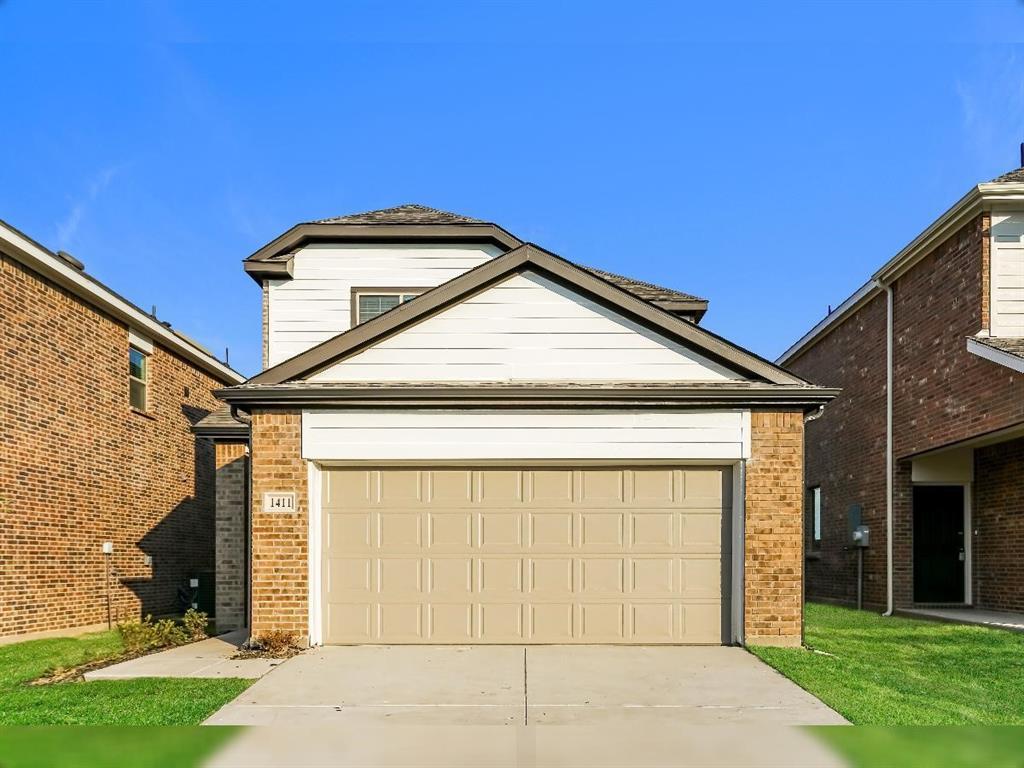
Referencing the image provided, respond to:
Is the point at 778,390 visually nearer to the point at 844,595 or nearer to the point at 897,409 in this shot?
the point at 897,409

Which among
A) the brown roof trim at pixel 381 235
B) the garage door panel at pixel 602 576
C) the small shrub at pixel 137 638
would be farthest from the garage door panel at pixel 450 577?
the brown roof trim at pixel 381 235

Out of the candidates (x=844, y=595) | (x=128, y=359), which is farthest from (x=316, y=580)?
(x=844, y=595)

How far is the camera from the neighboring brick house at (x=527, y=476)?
963cm

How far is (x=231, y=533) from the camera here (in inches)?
476

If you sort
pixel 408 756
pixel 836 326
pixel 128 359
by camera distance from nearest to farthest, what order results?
pixel 408 756 < pixel 128 359 < pixel 836 326

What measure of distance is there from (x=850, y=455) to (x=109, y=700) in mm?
14971

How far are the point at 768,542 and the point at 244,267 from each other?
30.4 ft

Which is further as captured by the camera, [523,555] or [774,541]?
[523,555]

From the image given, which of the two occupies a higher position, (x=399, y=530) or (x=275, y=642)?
(x=399, y=530)

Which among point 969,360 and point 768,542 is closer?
point 768,542

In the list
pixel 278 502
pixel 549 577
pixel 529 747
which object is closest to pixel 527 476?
pixel 549 577

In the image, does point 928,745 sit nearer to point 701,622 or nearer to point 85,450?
point 701,622

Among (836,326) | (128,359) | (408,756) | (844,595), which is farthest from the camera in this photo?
(836,326)

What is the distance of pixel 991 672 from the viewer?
8.53m
